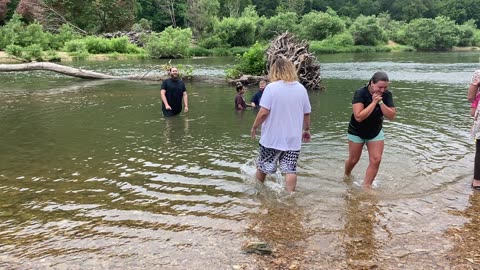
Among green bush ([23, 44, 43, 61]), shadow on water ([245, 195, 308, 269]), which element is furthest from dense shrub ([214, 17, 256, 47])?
shadow on water ([245, 195, 308, 269])

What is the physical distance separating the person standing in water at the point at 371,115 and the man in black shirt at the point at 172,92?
6.74m

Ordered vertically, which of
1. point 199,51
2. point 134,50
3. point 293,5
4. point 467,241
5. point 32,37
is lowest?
point 467,241

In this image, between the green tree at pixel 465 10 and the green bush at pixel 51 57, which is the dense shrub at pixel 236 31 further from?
the green tree at pixel 465 10

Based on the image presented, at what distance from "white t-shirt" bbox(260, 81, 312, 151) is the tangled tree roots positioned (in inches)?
582

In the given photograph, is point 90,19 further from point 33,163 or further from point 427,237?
point 427,237

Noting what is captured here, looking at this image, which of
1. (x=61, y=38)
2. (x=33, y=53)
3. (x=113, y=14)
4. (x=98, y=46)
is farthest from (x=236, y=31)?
(x=33, y=53)

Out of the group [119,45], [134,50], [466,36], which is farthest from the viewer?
[466,36]

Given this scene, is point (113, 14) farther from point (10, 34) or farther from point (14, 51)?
point (14, 51)

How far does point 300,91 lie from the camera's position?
233 inches

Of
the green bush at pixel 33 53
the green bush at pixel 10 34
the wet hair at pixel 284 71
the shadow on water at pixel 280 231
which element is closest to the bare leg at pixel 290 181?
the shadow on water at pixel 280 231

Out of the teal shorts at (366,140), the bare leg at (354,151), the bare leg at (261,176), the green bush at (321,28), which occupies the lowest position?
the bare leg at (261,176)

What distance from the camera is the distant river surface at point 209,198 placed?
4645mm

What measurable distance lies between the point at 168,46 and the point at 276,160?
4492 cm

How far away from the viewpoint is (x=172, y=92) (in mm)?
12273
